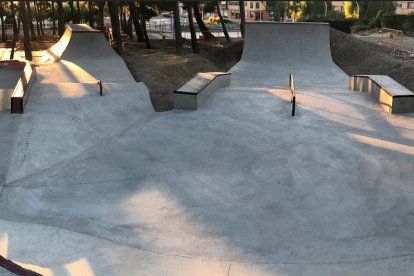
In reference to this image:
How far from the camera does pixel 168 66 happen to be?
26203mm

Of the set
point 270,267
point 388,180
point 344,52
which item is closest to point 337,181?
point 388,180

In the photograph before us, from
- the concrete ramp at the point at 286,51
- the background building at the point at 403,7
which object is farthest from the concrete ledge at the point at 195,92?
the background building at the point at 403,7

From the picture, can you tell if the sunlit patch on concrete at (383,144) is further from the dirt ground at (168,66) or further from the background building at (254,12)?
the background building at (254,12)

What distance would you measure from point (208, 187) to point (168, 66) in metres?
16.5

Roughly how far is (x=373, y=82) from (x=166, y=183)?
1064cm

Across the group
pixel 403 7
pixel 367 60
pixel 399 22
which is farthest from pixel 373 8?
pixel 367 60

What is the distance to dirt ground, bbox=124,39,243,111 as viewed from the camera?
72.3 ft

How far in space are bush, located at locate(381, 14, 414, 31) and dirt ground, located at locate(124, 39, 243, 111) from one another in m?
26.0

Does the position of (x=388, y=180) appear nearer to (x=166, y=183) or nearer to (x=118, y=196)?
(x=166, y=183)

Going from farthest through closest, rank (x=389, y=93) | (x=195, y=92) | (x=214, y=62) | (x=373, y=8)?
(x=373, y=8)
(x=214, y=62)
(x=195, y=92)
(x=389, y=93)

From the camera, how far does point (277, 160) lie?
11961 millimetres

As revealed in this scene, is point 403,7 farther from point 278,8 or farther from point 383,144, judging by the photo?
A: point 383,144

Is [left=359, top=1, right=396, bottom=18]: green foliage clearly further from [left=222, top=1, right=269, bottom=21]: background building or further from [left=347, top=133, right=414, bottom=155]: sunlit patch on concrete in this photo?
[left=347, top=133, right=414, bottom=155]: sunlit patch on concrete

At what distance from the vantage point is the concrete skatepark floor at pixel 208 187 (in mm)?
8227
